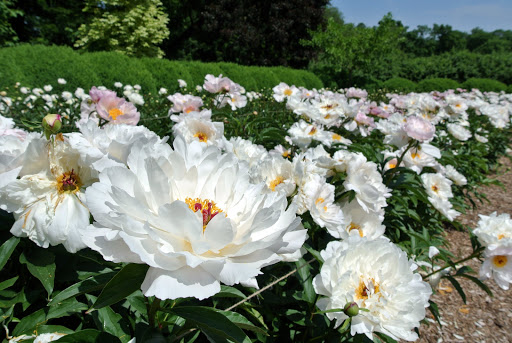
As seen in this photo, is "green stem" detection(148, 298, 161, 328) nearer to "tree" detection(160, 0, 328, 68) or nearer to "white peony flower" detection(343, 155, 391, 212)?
"white peony flower" detection(343, 155, 391, 212)

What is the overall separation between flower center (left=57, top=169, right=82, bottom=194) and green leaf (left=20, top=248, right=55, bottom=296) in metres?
0.24

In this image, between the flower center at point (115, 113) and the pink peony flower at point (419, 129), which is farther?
the pink peony flower at point (419, 129)

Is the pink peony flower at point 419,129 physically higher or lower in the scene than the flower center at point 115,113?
higher

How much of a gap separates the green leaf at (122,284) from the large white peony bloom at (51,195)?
0.28 metres

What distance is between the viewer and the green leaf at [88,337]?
2.28 feet

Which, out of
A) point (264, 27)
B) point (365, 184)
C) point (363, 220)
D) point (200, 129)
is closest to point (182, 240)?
point (365, 184)

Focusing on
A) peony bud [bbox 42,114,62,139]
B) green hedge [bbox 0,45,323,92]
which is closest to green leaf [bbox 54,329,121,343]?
peony bud [bbox 42,114,62,139]

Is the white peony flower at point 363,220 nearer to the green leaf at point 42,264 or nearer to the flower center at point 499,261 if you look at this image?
the flower center at point 499,261

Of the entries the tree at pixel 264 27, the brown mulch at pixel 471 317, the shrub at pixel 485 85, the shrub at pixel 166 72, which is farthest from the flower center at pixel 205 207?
the shrub at pixel 485 85

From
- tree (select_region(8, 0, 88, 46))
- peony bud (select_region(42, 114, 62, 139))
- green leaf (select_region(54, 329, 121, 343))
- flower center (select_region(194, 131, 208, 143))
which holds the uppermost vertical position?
peony bud (select_region(42, 114, 62, 139))

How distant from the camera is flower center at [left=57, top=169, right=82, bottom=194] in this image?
0.85 metres

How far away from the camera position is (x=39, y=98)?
438cm

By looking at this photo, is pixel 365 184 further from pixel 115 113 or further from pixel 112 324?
pixel 115 113

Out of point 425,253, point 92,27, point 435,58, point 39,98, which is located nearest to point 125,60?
point 39,98
